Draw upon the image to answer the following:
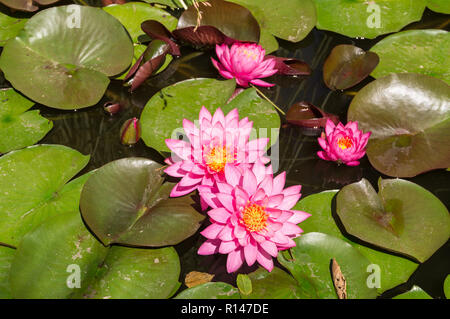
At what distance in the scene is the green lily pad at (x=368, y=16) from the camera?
301 cm

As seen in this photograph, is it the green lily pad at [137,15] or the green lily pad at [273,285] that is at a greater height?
the green lily pad at [137,15]

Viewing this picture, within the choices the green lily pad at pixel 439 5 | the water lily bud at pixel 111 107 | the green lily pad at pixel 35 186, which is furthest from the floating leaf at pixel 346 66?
the green lily pad at pixel 35 186

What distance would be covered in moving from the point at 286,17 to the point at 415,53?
3.19ft

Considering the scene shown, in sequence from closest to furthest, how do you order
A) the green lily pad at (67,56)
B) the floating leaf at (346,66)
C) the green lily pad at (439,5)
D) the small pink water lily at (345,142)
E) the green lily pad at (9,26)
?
1. the small pink water lily at (345,142)
2. the green lily pad at (67,56)
3. the floating leaf at (346,66)
4. the green lily pad at (9,26)
5. the green lily pad at (439,5)

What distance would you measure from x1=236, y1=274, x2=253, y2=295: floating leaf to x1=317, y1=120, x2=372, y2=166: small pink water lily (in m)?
0.95

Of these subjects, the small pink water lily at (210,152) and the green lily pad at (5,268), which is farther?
the small pink water lily at (210,152)

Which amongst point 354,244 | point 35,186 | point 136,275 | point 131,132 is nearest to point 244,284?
point 136,275

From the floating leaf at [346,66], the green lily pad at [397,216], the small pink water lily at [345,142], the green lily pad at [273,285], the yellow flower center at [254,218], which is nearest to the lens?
the yellow flower center at [254,218]

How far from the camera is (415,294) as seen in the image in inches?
75.0

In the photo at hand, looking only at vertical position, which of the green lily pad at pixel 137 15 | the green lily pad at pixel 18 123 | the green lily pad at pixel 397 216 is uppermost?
the green lily pad at pixel 137 15

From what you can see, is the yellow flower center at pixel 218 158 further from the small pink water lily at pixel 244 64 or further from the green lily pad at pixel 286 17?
the green lily pad at pixel 286 17

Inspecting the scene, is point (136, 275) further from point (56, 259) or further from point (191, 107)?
point (191, 107)

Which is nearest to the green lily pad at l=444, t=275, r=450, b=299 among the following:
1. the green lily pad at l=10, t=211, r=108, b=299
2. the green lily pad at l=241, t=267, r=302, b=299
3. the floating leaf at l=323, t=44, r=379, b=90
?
the green lily pad at l=241, t=267, r=302, b=299

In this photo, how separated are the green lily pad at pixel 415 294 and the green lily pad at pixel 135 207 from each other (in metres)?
1.06
